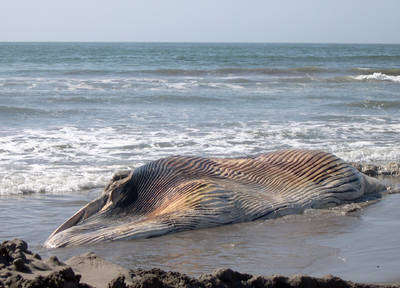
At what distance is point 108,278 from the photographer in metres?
3.56

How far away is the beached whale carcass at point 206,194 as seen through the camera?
514 cm

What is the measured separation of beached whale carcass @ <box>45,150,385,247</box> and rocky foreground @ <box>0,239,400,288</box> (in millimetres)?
1361

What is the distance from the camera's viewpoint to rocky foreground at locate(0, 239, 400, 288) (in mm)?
3037

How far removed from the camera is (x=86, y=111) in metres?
14.6

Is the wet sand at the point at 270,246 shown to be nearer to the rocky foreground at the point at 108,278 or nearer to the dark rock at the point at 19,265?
the rocky foreground at the point at 108,278

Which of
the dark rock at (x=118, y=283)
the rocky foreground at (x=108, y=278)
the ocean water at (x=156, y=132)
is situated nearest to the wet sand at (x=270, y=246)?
the ocean water at (x=156, y=132)

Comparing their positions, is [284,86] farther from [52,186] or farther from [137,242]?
[137,242]

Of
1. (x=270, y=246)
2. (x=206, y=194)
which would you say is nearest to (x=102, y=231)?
(x=206, y=194)

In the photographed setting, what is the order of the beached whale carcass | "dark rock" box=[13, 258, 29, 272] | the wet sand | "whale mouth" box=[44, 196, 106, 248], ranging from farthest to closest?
the beached whale carcass, "whale mouth" box=[44, 196, 106, 248], the wet sand, "dark rock" box=[13, 258, 29, 272]

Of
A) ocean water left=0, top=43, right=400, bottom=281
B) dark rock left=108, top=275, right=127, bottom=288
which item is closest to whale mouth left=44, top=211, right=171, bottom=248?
ocean water left=0, top=43, right=400, bottom=281

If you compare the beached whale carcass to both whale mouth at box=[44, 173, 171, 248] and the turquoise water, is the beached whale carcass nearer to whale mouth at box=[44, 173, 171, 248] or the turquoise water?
whale mouth at box=[44, 173, 171, 248]

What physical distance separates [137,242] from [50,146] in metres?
5.08

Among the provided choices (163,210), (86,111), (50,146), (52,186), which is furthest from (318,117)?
(163,210)

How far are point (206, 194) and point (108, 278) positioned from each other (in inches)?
78.5
